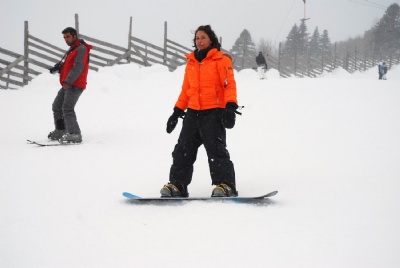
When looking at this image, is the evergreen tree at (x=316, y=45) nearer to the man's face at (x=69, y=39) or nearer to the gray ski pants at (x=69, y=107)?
the man's face at (x=69, y=39)

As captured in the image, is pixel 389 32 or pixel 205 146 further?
pixel 389 32

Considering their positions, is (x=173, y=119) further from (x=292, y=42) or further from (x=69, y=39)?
(x=292, y=42)

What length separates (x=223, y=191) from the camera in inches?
108

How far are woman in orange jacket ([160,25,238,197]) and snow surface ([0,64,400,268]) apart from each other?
34 centimetres

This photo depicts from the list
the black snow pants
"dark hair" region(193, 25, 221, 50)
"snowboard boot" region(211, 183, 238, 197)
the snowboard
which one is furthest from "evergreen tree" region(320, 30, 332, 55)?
the snowboard

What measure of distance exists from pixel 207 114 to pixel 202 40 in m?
0.64

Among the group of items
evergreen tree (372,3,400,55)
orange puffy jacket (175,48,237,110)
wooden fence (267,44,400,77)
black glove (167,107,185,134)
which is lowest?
black glove (167,107,185,134)

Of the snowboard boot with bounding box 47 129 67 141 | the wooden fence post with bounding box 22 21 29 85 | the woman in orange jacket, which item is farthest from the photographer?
the wooden fence post with bounding box 22 21 29 85

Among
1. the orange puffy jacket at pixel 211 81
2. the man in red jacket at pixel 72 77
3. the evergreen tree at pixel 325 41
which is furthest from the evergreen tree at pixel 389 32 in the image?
the orange puffy jacket at pixel 211 81

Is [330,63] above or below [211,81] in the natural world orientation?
above

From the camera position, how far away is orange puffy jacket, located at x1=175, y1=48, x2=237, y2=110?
9.51 ft

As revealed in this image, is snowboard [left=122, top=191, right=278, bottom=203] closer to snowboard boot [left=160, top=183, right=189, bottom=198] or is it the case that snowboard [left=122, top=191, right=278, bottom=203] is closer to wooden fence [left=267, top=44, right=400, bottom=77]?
snowboard boot [left=160, top=183, right=189, bottom=198]

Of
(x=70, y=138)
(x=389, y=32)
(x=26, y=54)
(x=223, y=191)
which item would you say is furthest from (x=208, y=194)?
(x=389, y=32)

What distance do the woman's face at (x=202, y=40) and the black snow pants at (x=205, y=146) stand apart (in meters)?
0.56
